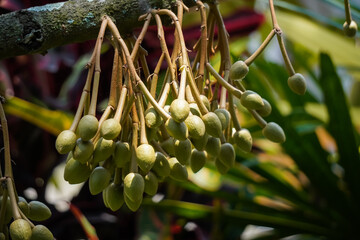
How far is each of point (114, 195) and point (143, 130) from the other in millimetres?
68

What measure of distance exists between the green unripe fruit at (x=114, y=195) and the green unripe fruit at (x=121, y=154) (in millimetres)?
31

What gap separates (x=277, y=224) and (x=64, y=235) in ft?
1.48

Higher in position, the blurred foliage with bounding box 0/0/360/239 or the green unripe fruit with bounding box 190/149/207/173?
the green unripe fruit with bounding box 190/149/207/173

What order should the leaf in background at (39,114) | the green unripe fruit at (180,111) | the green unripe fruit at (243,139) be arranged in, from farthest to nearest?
the leaf in background at (39,114) < the green unripe fruit at (243,139) < the green unripe fruit at (180,111)

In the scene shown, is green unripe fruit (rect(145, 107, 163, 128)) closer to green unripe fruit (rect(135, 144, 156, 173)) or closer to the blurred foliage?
green unripe fruit (rect(135, 144, 156, 173))

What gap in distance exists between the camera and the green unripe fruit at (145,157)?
41cm

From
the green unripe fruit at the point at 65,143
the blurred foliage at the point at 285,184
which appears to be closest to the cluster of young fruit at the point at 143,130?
the green unripe fruit at the point at 65,143

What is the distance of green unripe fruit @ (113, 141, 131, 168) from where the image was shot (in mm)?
428

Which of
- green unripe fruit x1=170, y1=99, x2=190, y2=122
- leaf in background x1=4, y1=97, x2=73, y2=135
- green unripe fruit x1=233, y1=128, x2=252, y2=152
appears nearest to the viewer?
green unripe fruit x1=170, y1=99, x2=190, y2=122

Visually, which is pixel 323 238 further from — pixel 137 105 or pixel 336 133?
pixel 137 105

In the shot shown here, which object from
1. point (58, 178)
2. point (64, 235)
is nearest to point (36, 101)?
point (58, 178)

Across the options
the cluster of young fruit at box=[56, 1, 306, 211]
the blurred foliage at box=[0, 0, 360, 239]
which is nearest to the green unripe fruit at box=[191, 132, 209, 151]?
the cluster of young fruit at box=[56, 1, 306, 211]

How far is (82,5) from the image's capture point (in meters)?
0.49

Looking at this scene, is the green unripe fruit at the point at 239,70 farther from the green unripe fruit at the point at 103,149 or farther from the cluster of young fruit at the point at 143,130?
the green unripe fruit at the point at 103,149
